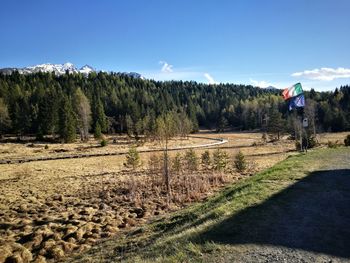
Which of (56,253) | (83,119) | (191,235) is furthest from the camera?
(83,119)

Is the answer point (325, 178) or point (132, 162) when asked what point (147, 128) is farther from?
point (325, 178)

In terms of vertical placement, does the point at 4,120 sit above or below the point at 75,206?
above

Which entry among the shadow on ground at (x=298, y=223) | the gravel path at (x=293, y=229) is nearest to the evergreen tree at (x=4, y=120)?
the gravel path at (x=293, y=229)

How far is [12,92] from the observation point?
11144 centimetres

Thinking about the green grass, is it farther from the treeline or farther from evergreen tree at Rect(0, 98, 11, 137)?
evergreen tree at Rect(0, 98, 11, 137)

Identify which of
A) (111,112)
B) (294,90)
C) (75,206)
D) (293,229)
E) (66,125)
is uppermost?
(111,112)

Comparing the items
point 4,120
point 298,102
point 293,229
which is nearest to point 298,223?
point 293,229

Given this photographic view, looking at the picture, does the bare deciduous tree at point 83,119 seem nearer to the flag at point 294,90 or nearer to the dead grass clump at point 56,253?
the flag at point 294,90

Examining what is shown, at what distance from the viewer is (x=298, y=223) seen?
9.34 meters

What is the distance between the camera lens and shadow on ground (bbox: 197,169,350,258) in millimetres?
8078

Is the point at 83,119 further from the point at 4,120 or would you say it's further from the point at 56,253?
the point at 56,253

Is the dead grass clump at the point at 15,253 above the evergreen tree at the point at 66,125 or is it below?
below

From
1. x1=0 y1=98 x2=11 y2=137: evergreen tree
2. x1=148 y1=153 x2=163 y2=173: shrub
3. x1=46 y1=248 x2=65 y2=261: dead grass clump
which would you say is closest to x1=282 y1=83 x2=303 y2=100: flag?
x1=148 y1=153 x2=163 y2=173: shrub

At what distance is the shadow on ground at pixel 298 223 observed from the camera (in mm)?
8078
